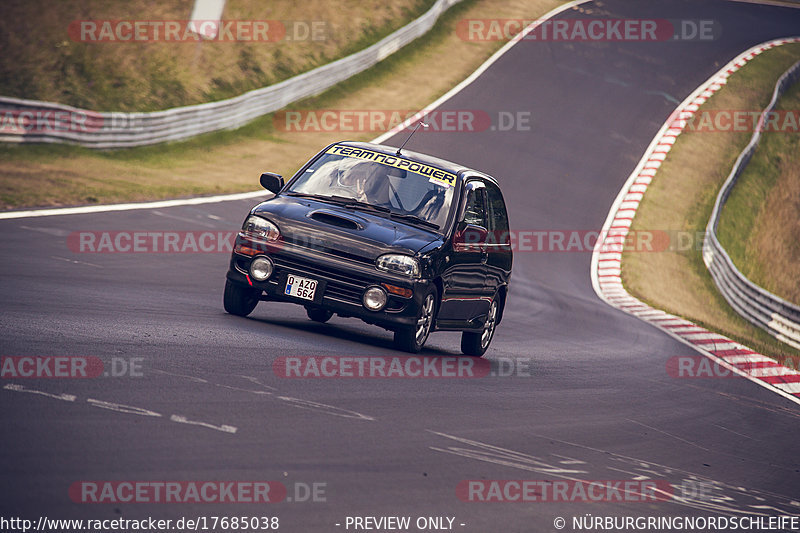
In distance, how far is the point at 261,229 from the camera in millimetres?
9523

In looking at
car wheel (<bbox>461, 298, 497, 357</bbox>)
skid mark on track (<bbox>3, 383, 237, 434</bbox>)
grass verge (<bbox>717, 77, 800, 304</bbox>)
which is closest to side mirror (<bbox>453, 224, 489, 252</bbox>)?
car wheel (<bbox>461, 298, 497, 357</bbox>)

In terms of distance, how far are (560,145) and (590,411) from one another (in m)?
23.7

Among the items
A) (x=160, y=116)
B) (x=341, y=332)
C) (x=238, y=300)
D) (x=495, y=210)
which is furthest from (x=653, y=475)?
(x=160, y=116)

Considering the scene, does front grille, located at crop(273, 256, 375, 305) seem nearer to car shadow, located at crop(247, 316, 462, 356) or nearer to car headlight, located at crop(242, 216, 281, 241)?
car headlight, located at crop(242, 216, 281, 241)

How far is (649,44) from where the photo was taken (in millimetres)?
45469

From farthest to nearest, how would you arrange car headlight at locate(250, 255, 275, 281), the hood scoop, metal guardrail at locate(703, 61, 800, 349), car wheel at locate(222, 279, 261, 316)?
1. metal guardrail at locate(703, 61, 800, 349)
2. car wheel at locate(222, 279, 261, 316)
3. the hood scoop
4. car headlight at locate(250, 255, 275, 281)

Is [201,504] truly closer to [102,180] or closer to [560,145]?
[102,180]

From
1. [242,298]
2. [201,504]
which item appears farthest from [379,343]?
[201,504]

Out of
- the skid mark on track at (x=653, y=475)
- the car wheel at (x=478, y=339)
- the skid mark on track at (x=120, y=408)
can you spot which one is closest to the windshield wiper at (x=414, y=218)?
the car wheel at (x=478, y=339)

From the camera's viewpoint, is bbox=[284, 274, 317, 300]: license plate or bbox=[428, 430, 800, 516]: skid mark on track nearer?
bbox=[428, 430, 800, 516]: skid mark on track

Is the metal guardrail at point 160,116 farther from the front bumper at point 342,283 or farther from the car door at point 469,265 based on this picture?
the front bumper at point 342,283

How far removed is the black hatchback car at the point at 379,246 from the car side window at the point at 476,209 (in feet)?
0.03

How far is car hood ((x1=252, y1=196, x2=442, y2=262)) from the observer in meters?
9.29

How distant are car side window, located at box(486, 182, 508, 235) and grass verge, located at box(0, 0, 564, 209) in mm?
7621
